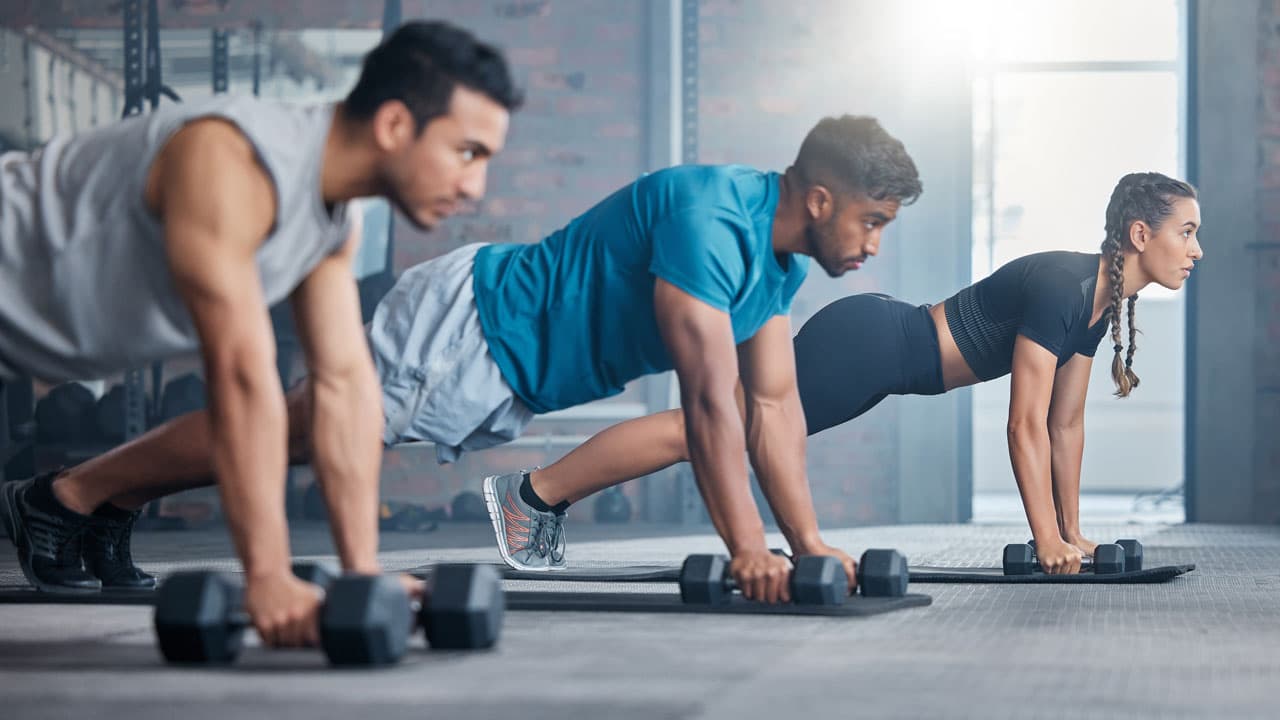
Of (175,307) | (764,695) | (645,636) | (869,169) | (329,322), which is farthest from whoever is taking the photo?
(869,169)

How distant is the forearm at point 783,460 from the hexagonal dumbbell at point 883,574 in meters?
0.11

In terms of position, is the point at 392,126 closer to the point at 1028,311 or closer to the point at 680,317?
the point at 680,317

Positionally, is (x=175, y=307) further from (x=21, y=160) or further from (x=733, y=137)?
(x=733, y=137)

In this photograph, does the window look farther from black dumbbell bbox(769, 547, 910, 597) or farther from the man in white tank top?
the man in white tank top

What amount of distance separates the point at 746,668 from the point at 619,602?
2.08 ft

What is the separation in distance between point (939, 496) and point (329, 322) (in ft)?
13.2

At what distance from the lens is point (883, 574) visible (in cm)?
226

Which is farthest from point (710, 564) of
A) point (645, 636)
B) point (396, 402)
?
point (396, 402)

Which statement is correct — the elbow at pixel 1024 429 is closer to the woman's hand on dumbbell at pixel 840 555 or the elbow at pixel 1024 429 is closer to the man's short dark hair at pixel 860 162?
the woman's hand on dumbbell at pixel 840 555

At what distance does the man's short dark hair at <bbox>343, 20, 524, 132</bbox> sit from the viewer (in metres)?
1.53

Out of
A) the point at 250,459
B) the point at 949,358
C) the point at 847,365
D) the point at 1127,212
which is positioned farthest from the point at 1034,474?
the point at 250,459

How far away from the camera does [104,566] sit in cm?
241

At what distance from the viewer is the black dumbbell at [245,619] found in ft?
4.59

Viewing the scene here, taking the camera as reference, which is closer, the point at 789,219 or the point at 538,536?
the point at 789,219
